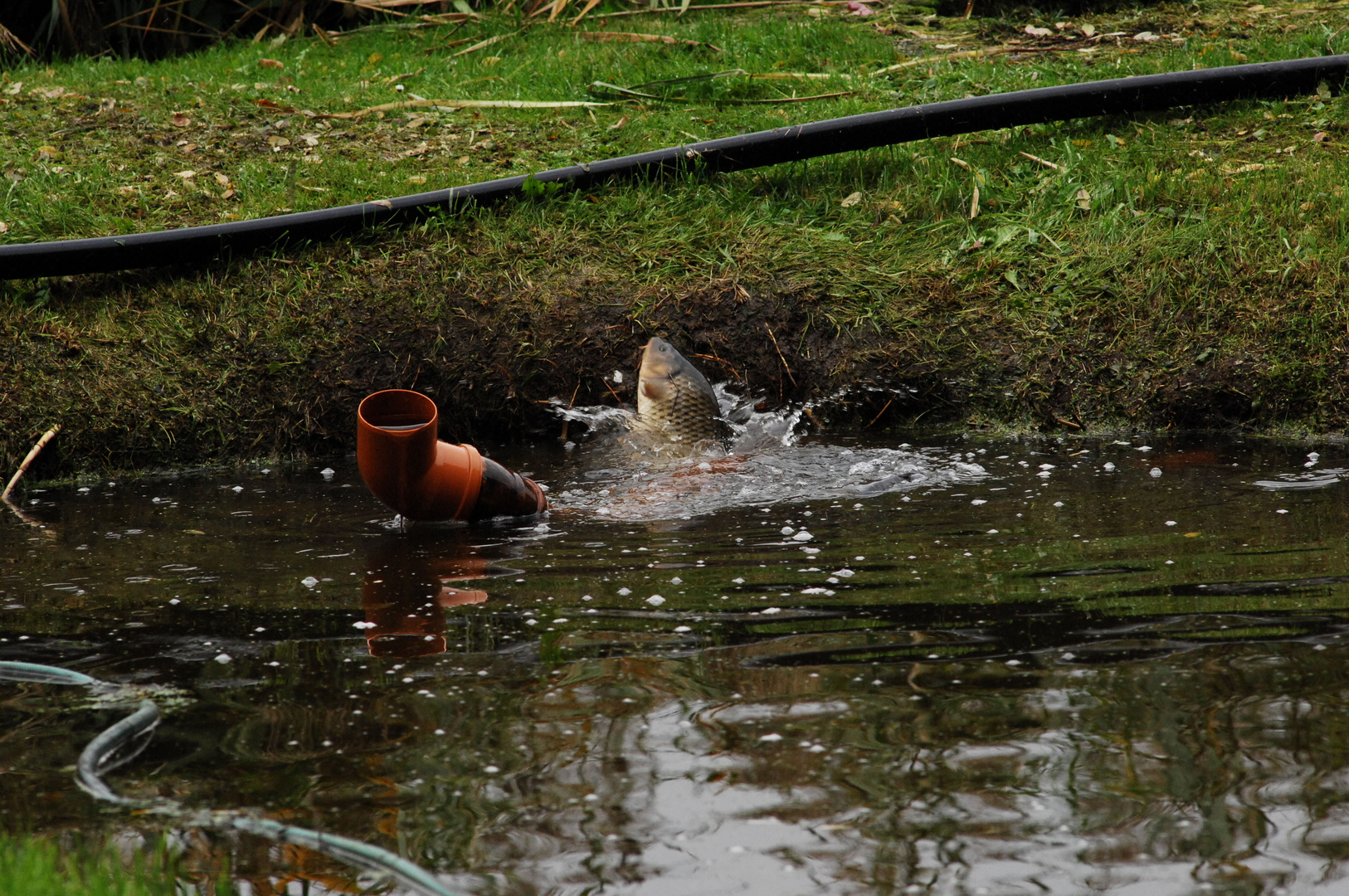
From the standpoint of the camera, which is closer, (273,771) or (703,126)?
(273,771)

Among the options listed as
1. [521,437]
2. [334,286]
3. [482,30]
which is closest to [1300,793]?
[521,437]

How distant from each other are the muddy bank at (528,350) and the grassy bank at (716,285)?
0.04 ft

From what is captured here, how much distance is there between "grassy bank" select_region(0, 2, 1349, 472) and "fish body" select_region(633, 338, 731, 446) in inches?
16.4

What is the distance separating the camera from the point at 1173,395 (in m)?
4.87

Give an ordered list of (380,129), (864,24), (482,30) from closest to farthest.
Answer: (380,129), (864,24), (482,30)

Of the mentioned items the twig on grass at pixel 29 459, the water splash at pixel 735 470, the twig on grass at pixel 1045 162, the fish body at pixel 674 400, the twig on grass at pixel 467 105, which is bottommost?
the twig on grass at pixel 29 459

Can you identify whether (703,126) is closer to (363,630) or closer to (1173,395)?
(1173,395)

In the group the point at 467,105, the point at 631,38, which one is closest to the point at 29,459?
the point at 467,105

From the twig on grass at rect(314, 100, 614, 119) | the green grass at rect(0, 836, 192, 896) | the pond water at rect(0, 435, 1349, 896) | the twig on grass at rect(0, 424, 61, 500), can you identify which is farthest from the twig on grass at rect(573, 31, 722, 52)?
the green grass at rect(0, 836, 192, 896)

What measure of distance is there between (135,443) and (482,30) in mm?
5503

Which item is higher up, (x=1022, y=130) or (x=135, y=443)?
(x=1022, y=130)

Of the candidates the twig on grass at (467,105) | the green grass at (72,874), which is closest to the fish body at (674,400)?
the twig on grass at (467,105)

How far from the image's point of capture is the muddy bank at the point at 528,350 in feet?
16.2

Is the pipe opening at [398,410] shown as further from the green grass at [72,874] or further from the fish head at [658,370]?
the green grass at [72,874]
